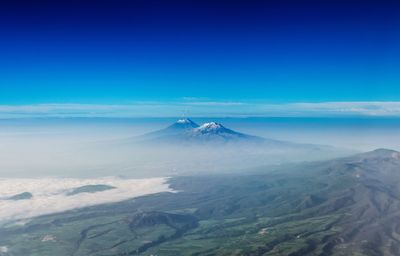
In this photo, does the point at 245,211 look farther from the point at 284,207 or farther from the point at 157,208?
the point at 157,208

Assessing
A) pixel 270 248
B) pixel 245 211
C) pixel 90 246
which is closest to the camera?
pixel 270 248

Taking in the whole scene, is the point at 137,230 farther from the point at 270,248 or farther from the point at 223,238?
the point at 270,248

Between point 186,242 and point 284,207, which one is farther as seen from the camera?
point 284,207

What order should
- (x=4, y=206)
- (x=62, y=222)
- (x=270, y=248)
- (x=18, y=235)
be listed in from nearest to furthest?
(x=270, y=248) < (x=18, y=235) < (x=62, y=222) < (x=4, y=206)

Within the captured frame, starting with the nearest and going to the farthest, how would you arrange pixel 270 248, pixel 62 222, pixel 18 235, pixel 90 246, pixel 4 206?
pixel 270 248
pixel 90 246
pixel 18 235
pixel 62 222
pixel 4 206

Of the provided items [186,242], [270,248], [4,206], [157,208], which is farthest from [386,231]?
[4,206]

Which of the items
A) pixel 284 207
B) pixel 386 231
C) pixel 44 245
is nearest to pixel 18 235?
pixel 44 245
